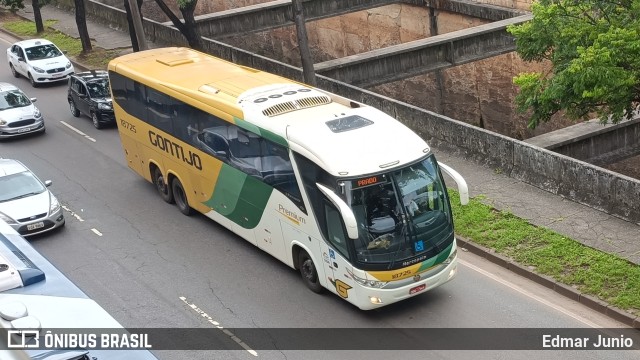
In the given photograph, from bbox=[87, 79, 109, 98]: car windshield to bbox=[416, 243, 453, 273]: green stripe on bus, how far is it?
16.1 meters

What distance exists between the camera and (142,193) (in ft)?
78.9

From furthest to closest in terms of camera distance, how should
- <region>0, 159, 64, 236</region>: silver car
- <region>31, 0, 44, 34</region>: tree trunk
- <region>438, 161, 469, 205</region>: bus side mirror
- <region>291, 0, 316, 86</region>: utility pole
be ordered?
<region>31, 0, 44, 34</region>: tree trunk
<region>291, 0, 316, 86</region>: utility pole
<region>0, 159, 64, 236</region>: silver car
<region>438, 161, 469, 205</region>: bus side mirror

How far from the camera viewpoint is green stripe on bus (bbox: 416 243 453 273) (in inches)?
658

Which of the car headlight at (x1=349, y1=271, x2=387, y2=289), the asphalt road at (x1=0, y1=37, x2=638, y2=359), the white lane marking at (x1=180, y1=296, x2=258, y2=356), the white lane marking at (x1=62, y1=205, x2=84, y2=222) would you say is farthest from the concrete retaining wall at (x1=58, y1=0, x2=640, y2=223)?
the white lane marking at (x1=62, y1=205, x2=84, y2=222)

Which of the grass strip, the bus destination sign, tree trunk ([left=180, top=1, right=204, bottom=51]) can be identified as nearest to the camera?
the bus destination sign

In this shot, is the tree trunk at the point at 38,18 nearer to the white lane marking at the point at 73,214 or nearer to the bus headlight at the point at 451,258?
the white lane marking at the point at 73,214

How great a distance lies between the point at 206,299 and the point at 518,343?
19.5ft

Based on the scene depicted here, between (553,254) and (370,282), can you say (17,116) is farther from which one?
(553,254)

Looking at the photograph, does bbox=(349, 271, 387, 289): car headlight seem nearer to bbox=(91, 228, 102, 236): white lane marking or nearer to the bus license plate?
bbox=(91, 228, 102, 236): white lane marking

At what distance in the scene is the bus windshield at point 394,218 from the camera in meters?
16.3

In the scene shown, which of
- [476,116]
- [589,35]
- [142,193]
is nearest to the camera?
[589,35]

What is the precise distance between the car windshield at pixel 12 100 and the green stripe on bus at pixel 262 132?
13.0 meters

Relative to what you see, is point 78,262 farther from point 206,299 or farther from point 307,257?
point 307,257

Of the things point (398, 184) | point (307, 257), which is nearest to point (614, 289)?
point (398, 184)
